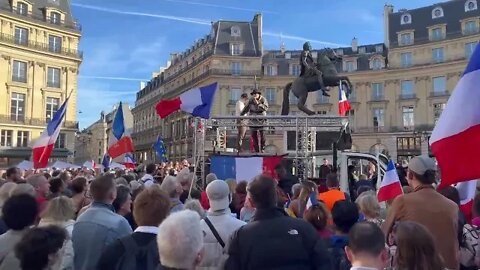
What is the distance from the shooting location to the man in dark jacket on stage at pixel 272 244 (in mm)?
3451

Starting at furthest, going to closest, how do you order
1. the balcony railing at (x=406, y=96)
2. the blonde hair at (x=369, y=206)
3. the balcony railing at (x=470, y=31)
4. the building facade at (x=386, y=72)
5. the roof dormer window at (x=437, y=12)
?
the roof dormer window at (x=437, y=12), the balcony railing at (x=406, y=96), the building facade at (x=386, y=72), the balcony railing at (x=470, y=31), the blonde hair at (x=369, y=206)

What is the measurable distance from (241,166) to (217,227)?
7.01 m

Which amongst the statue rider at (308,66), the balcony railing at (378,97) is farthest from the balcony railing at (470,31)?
the statue rider at (308,66)

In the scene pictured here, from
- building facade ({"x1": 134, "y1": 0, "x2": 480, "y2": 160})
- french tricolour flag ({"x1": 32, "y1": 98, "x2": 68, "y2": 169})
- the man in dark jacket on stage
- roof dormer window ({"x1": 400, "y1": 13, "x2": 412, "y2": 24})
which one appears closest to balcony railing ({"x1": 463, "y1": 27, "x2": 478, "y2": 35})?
building facade ({"x1": 134, "y1": 0, "x2": 480, "y2": 160})

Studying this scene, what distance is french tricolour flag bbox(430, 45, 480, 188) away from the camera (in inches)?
137

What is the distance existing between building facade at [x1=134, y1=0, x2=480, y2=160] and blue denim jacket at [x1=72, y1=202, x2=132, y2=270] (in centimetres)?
4735

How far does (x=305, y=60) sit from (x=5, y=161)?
136 feet

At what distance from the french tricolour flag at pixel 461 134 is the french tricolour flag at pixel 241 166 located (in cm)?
758

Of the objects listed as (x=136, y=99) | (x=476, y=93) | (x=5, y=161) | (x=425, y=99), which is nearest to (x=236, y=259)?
(x=476, y=93)

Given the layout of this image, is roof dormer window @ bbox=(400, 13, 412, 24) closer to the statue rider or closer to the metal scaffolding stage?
the statue rider

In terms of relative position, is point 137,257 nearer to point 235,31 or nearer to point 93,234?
point 93,234

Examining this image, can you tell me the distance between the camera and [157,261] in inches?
136

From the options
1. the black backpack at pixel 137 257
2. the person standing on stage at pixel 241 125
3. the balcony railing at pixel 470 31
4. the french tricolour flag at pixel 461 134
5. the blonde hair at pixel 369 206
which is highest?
the balcony railing at pixel 470 31

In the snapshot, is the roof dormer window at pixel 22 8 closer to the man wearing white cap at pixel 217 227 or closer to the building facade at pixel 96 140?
the man wearing white cap at pixel 217 227
